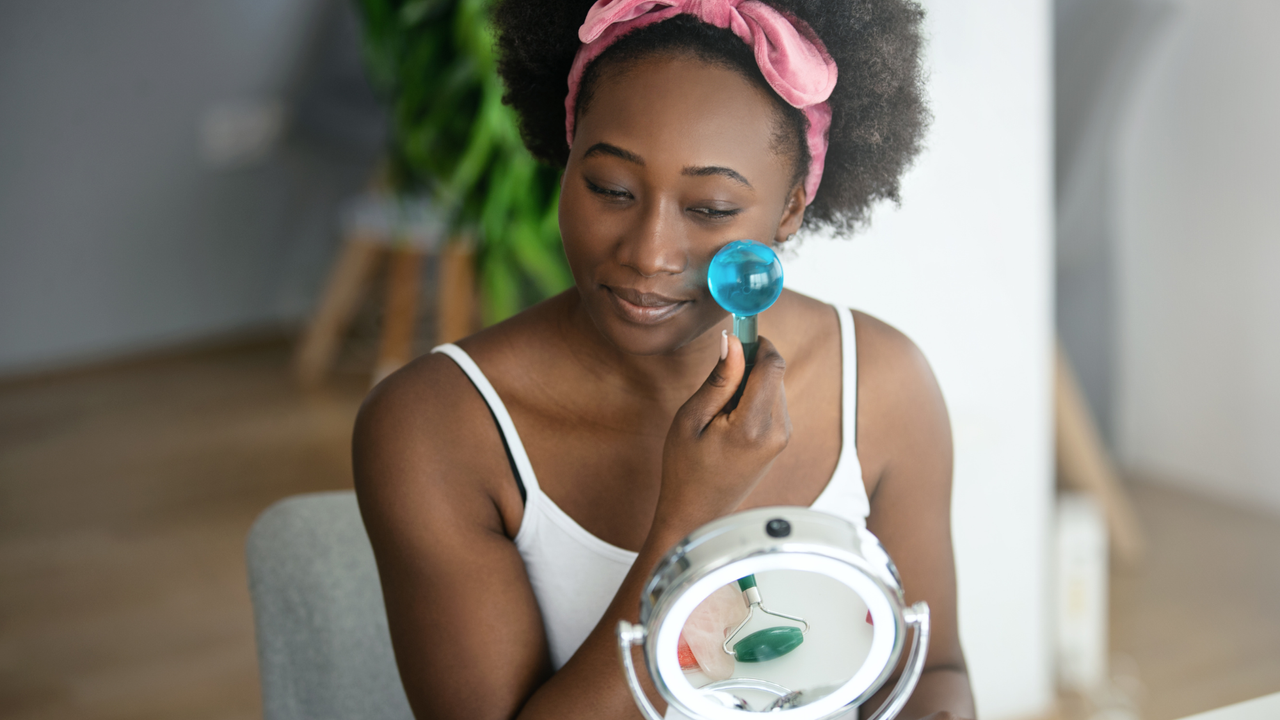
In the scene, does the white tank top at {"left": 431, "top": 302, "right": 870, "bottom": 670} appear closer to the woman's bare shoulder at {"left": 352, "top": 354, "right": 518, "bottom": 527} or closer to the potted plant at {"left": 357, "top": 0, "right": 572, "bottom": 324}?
the woman's bare shoulder at {"left": 352, "top": 354, "right": 518, "bottom": 527}

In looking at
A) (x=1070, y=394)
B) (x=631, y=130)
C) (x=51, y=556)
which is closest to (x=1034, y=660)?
(x=1070, y=394)

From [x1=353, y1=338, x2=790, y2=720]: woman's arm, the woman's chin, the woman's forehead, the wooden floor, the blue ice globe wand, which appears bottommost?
the wooden floor

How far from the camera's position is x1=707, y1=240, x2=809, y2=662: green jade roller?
0.50 m

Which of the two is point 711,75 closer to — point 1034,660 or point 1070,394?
point 1034,660

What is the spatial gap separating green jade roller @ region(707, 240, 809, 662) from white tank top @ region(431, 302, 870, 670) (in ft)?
0.61

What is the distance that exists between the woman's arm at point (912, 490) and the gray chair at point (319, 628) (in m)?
0.43

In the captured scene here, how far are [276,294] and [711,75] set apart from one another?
3915 mm

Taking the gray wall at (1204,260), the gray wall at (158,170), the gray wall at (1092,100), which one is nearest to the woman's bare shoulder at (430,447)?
the gray wall at (1092,100)

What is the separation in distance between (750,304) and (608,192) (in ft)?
0.36

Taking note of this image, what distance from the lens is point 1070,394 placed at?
54.5 inches

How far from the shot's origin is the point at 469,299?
174 centimetres

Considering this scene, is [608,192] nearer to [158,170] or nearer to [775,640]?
[775,640]

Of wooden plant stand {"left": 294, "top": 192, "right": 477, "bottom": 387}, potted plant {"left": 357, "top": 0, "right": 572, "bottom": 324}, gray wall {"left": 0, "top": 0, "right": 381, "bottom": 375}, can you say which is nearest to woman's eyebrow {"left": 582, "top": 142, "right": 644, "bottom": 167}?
potted plant {"left": 357, "top": 0, "right": 572, "bottom": 324}

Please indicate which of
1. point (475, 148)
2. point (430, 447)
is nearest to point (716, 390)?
point (430, 447)
